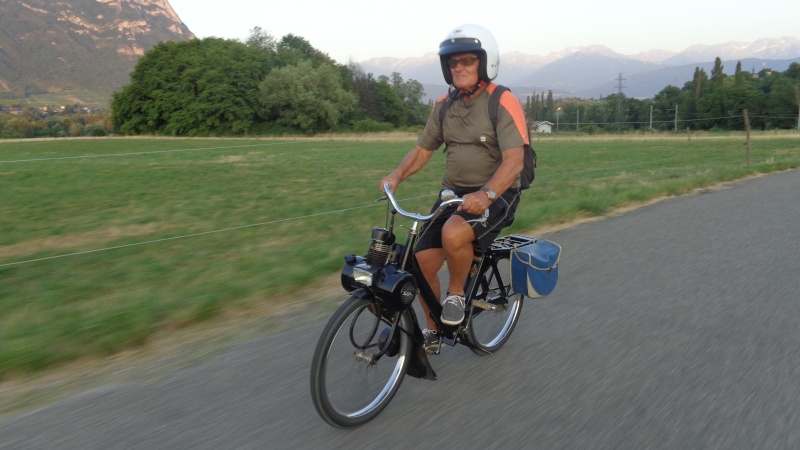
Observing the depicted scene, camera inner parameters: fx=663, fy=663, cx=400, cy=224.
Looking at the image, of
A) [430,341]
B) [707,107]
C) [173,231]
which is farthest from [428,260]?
[707,107]

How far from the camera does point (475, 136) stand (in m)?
3.96

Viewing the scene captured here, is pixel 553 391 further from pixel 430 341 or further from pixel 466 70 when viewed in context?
pixel 466 70

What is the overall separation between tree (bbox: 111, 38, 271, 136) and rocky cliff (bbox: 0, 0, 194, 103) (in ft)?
68.5

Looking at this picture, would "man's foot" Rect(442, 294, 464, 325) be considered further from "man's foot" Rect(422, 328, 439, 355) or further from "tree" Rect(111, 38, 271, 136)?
"tree" Rect(111, 38, 271, 136)

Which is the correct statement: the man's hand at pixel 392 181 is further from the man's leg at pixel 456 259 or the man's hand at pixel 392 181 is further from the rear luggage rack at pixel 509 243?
the rear luggage rack at pixel 509 243

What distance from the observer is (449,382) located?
399 cm

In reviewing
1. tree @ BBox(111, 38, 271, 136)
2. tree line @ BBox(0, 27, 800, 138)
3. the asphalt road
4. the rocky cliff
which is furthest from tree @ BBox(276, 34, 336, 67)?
the asphalt road

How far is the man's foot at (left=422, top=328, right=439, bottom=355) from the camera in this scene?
3885 mm

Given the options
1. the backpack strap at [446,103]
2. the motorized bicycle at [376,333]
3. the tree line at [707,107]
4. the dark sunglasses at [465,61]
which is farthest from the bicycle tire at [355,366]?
the tree line at [707,107]

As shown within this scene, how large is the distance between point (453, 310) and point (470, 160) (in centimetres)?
91

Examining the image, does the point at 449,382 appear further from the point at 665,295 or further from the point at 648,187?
the point at 648,187

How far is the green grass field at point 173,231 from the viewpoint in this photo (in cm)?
510

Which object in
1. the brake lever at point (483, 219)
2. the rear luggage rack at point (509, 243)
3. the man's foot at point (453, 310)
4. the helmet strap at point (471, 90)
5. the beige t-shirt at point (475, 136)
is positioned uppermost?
the helmet strap at point (471, 90)

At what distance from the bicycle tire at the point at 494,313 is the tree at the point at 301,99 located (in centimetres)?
6791
